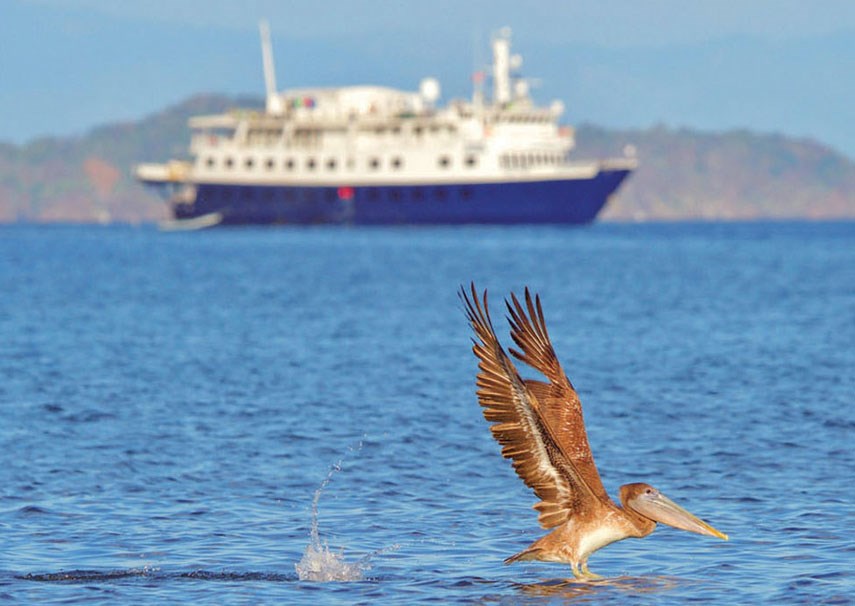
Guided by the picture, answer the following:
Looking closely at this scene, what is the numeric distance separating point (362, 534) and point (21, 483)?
13.1 ft

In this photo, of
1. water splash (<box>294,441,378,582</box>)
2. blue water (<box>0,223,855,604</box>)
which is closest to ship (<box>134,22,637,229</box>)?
blue water (<box>0,223,855,604</box>)

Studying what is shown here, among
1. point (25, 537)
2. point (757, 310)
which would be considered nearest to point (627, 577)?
point (25, 537)

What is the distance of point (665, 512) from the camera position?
34.0ft

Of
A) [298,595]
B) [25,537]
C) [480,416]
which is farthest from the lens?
[480,416]

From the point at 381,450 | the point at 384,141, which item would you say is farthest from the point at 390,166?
the point at 381,450

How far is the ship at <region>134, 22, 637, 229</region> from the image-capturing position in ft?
340

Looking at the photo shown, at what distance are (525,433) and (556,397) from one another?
1.07 meters

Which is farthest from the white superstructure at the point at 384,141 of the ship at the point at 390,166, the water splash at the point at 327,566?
the water splash at the point at 327,566

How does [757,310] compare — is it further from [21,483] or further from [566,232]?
[566,232]

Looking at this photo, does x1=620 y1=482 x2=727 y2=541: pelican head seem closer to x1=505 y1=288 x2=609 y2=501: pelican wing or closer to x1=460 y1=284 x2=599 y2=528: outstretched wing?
x1=505 y1=288 x2=609 y2=501: pelican wing

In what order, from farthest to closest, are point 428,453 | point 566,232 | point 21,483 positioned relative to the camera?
point 566,232 → point 428,453 → point 21,483

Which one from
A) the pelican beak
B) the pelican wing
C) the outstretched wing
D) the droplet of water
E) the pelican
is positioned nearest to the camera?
the outstretched wing

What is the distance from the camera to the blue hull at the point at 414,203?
102875mm

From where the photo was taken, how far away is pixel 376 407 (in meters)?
20.8
